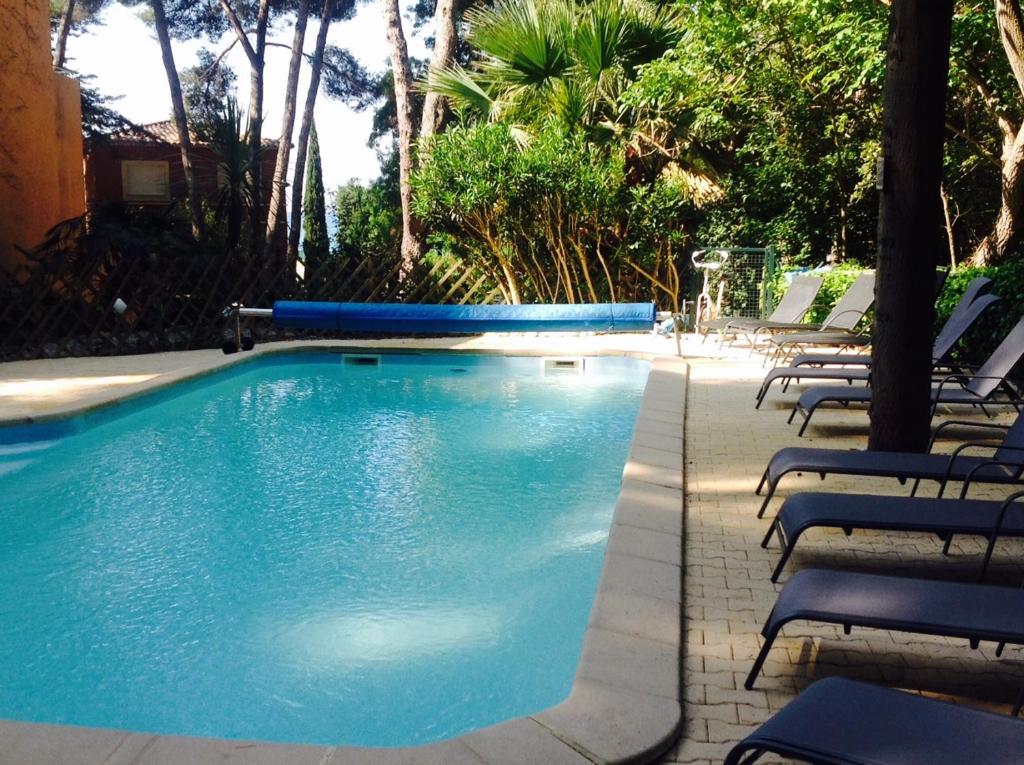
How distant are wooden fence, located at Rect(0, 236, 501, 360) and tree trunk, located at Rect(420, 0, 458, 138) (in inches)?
122

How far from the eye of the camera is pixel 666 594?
138 inches

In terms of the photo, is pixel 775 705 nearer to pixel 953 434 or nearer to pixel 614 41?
pixel 953 434

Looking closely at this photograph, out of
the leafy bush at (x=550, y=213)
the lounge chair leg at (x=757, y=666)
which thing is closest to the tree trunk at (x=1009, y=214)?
the leafy bush at (x=550, y=213)

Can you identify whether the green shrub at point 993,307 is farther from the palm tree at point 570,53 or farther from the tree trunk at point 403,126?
the tree trunk at point 403,126

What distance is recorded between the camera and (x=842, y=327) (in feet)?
34.1

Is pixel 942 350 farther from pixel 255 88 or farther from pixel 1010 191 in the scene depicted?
pixel 255 88

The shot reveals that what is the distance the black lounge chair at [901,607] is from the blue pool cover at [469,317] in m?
8.16

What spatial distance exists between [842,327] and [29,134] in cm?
1010

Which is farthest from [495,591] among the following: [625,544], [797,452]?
[797,452]

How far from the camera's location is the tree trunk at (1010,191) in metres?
8.12

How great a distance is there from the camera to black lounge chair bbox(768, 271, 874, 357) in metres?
9.04

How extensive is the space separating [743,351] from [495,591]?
7.61m

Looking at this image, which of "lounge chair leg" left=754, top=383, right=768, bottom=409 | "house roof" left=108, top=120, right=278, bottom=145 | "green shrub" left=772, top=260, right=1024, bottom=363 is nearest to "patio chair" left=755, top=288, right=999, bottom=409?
"lounge chair leg" left=754, top=383, right=768, bottom=409

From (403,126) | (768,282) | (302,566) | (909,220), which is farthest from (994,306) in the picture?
(403,126)
